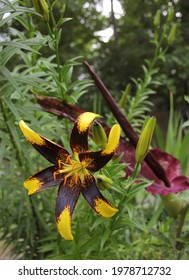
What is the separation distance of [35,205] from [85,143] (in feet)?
0.74

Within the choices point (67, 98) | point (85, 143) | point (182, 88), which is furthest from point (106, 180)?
point (182, 88)

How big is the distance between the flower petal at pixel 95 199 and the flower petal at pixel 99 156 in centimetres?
1

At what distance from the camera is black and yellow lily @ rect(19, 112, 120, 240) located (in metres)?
0.36

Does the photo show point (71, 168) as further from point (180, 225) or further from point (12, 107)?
point (180, 225)

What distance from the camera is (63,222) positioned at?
36cm

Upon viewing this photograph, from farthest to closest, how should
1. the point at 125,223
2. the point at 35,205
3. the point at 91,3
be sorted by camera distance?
the point at 91,3, the point at 35,205, the point at 125,223

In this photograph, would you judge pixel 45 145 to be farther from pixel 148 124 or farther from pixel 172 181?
pixel 172 181

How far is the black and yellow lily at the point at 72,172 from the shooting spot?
1.17ft

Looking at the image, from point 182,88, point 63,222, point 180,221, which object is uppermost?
point 63,222

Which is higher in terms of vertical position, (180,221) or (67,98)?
(67,98)

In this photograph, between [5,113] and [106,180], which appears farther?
[5,113]

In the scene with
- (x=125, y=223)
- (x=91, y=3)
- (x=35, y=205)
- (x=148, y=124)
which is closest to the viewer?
(x=148, y=124)

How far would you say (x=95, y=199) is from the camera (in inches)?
14.2

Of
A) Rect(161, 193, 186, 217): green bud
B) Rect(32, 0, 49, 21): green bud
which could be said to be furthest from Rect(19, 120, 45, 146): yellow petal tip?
Rect(161, 193, 186, 217): green bud
